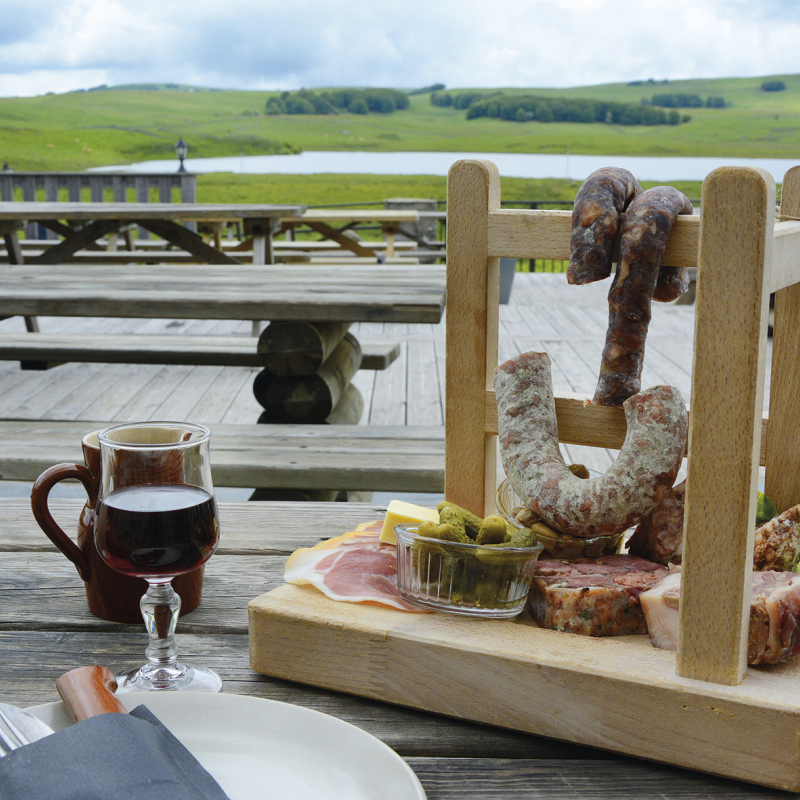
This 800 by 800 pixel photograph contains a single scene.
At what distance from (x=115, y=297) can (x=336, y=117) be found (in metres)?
44.1

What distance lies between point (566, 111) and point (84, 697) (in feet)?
122

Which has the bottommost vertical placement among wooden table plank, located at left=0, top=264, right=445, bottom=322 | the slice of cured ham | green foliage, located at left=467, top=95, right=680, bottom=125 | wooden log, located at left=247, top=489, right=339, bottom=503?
wooden log, located at left=247, top=489, right=339, bottom=503

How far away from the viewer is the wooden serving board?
52 centimetres

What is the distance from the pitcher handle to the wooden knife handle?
0.20 meters

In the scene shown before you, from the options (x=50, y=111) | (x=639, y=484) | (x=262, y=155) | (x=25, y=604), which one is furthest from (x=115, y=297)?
(x=50, y=111)

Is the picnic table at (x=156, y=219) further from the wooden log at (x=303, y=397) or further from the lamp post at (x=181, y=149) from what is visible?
the lamp post at (x=181, y=149)

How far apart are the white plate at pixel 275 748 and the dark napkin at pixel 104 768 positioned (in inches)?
2.1

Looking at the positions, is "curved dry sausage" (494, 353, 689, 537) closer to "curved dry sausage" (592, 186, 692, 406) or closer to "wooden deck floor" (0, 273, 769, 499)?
"curved dry sausage" (592, 186, 692, 406)

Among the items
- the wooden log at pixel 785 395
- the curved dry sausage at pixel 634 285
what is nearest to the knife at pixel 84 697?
the curved dry sausage at pixel 634 285

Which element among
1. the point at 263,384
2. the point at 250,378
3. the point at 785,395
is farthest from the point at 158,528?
the point at 250,378

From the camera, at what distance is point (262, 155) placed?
29594 mm

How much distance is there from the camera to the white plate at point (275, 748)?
480mm

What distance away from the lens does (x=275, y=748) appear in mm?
518

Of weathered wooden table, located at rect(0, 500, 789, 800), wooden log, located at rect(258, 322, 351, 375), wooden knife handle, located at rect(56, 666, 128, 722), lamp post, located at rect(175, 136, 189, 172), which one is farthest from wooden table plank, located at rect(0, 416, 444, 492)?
lamp post, located at rect(175, 136, 189, 172)
